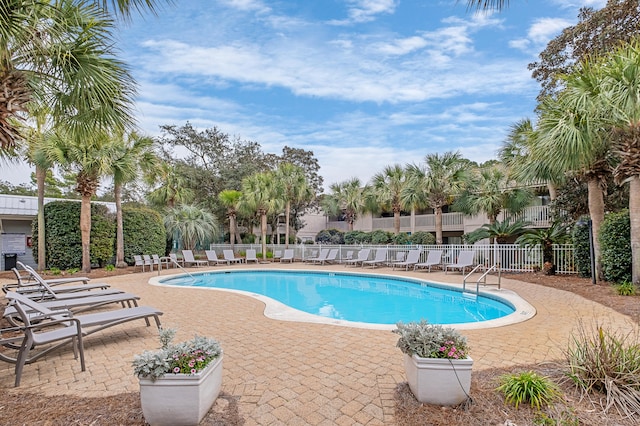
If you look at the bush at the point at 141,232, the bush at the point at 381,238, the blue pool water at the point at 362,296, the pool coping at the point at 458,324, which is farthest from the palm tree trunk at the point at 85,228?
the bush at the point at 381,238

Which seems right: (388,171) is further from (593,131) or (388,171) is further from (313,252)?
(593,131)

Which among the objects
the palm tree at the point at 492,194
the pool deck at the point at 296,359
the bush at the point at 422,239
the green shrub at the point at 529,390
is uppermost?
the palm tree at the point at 492,194

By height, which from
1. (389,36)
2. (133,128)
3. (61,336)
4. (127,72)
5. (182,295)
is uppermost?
(389,36)

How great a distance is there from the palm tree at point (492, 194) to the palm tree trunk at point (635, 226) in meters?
8.49

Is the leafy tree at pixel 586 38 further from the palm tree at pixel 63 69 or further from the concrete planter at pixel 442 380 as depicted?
the palm tree at pixel 63 69

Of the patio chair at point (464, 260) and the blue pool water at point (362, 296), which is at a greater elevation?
the patio chair at point (464, 260)

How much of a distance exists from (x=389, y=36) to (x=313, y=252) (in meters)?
13.0

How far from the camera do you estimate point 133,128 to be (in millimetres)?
6234

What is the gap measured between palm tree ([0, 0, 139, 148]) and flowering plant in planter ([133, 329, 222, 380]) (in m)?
3.35

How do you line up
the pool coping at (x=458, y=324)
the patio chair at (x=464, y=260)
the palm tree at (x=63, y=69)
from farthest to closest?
the patio chair at (x=464, y=260) < the pool coping at (x=458, y=324) < the palm tree at (x=63, y=69)

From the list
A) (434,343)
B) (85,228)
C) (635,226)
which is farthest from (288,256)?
(434,343)

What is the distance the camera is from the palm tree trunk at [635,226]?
8047 mm

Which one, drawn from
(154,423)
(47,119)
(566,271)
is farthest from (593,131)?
(47,119)

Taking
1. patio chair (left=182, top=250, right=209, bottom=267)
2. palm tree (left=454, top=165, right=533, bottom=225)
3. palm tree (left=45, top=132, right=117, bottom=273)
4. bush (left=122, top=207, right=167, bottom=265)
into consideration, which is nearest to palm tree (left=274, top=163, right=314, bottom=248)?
patio chair (left=182, top=250, right=209, bottom=267)
